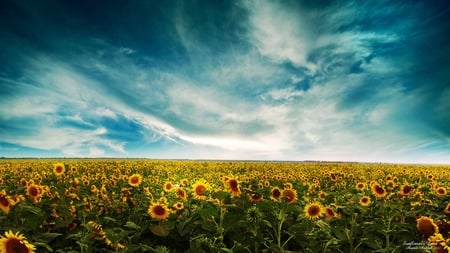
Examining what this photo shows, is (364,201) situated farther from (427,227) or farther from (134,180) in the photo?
(134,180)

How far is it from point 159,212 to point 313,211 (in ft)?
9.28

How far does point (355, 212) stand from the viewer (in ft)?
20.9

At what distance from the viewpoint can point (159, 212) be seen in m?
5.67

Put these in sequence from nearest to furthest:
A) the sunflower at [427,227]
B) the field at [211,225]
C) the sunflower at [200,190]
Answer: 1. the field at [211,225]
2. the sunflower at [427,227]
3. the sunflower at [200,190]

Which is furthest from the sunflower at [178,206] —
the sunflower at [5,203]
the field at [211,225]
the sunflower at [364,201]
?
the sunflower at [364,201]

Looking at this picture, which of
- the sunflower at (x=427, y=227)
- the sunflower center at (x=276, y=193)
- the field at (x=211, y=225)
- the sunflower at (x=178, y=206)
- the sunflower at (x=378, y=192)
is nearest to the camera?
the field at (x=211, y=225)

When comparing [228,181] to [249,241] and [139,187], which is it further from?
[139,187]

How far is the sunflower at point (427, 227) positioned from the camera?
17.2ft

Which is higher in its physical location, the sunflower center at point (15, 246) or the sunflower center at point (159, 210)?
the sunflower center at point (159, 210)

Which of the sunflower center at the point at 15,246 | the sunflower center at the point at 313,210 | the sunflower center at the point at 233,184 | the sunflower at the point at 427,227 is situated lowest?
the sunflower center at the point at 15,246

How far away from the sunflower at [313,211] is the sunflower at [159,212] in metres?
2.54

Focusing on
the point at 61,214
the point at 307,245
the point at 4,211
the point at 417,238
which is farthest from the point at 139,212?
the point at 417,238

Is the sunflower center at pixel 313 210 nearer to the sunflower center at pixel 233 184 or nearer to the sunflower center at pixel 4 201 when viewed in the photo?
the sunflower center at pixel 233 184

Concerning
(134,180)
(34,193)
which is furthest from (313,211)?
(34,193)
